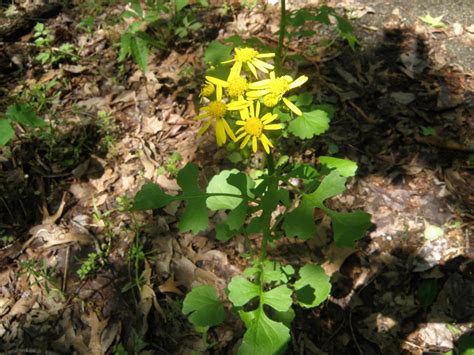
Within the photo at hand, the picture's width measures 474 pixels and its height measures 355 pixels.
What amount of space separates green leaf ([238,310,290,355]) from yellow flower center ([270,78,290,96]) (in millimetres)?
1040

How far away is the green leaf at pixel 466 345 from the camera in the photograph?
7.29ft

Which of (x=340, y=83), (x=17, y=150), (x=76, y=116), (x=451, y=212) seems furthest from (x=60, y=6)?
(x=451, y=212)

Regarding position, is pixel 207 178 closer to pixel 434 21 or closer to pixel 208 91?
pixel 208 91

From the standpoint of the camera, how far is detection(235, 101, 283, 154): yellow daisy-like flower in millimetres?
1729

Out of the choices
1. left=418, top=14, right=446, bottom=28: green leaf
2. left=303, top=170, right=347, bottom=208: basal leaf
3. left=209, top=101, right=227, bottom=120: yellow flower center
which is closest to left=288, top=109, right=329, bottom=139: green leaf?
left=303, top=170, right=347, bottom=208: basal leaf

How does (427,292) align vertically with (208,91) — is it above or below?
below

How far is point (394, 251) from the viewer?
2650mm

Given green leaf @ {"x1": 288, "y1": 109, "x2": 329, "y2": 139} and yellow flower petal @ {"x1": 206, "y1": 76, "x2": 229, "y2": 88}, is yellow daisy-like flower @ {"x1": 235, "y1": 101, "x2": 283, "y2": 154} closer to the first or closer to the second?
yellow flower petal @ {"x1": 206, "y1": 76, "x2": 229, "y2": 88}

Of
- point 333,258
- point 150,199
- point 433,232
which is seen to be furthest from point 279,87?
point 433,232

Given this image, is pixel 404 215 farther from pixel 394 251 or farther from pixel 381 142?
pixel 381 142

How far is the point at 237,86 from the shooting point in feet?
5.90

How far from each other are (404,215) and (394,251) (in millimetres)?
280

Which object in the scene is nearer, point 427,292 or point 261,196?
point 261,196

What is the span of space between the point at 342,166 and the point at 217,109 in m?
0.84
